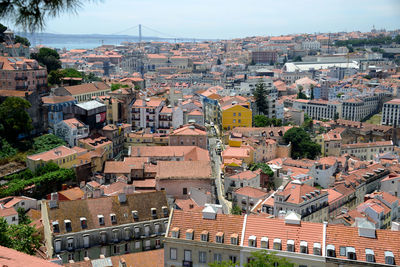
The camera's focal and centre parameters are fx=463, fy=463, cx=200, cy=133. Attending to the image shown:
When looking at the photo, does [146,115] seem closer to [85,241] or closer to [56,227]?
[85,241]

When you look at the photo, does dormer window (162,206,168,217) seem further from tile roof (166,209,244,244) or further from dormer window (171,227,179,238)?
dormer window (171,227,179,238)

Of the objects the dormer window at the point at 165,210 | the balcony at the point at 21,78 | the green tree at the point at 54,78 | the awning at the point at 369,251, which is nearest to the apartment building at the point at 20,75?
the balcony at the point at 21,78

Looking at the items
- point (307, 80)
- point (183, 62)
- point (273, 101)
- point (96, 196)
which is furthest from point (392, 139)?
point (183, 62)

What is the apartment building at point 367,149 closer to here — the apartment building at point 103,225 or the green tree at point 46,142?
the green tree at point 46,142

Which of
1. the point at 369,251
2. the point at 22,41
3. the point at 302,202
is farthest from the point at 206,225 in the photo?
the point at 22,41

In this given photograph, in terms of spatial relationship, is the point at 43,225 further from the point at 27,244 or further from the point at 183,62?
the point at 183,62

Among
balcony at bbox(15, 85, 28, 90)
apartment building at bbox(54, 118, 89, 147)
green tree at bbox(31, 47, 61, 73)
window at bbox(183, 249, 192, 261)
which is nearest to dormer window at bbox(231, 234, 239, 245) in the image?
window at bbox(183, 249, 192, 261)
